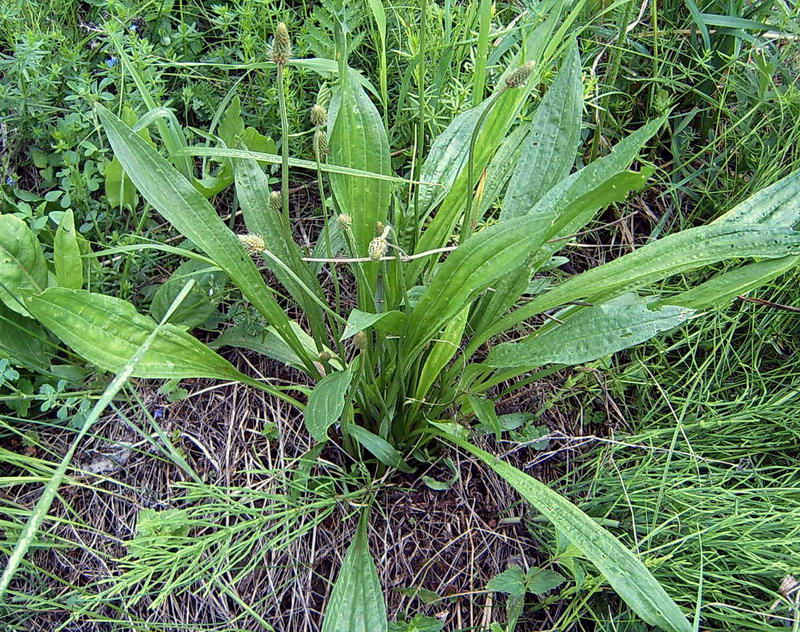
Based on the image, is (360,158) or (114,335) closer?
(114,335)

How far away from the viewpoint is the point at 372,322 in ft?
3.28

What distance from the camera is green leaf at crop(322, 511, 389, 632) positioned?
46.0 inches

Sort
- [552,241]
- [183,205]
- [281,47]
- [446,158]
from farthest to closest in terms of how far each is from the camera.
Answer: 1. [446,158]
2. [552,241]
3. [183,205]
4. [281,47]

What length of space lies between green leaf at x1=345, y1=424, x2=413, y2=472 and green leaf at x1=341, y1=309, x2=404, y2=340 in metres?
0.19

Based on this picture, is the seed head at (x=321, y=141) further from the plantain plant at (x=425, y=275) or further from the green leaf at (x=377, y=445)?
the green leaf at (x=377, y=445)

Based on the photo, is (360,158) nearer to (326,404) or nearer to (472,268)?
(472,268)

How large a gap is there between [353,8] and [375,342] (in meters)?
0.78

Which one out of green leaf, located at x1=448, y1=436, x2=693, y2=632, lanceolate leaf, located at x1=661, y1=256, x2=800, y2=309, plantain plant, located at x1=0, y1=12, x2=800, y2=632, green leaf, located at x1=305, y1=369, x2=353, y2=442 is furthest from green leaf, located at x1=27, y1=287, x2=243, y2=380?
lanceolate leaf, located at x1=661, y1=256, x2=800, y2=309

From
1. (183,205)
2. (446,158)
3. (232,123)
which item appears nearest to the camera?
(183,205)

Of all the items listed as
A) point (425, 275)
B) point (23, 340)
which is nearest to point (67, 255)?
point (23, 340)

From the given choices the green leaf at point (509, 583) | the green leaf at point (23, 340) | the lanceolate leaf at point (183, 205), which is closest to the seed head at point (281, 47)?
the lanceolate leaf at point (183, 205)

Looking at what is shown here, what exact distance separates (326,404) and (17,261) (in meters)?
0.70

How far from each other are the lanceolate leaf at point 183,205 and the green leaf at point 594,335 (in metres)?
0.45

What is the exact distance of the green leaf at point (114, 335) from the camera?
105cm
